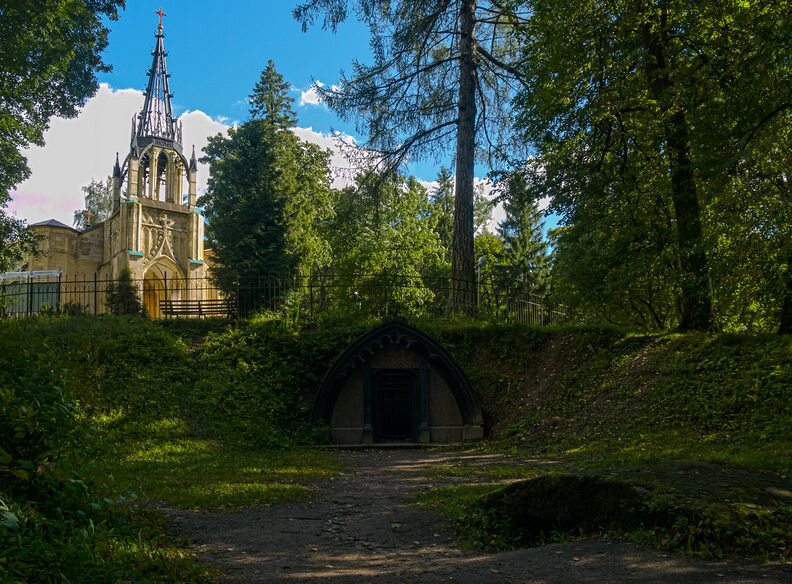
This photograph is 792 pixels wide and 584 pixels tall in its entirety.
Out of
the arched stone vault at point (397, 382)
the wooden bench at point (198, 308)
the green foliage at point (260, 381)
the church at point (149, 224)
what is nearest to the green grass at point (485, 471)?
the arched stone vault at point (397, 382)

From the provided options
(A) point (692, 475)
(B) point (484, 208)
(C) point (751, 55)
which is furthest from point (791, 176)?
(B) point (484, 208)

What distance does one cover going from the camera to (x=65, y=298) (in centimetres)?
3278

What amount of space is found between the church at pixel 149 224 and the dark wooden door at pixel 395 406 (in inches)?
1066

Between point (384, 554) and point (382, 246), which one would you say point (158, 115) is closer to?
point (382, 246)

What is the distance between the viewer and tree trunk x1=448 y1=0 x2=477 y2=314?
20.5 metres

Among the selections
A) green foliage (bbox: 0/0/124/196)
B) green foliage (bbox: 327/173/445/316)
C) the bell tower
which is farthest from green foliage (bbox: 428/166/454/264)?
green foliage (bbox: 0/0/124/196)

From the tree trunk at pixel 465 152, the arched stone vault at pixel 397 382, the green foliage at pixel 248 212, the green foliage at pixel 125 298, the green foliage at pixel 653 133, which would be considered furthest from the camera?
the green foliage at pixel 248 212

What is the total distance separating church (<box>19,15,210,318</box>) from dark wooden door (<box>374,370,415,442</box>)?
2707 centimetres

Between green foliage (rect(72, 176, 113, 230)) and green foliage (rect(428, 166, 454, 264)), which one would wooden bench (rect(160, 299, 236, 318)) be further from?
green foliage (rect(72, 176, 113, 230))

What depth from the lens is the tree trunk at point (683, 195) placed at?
13147 millimetres

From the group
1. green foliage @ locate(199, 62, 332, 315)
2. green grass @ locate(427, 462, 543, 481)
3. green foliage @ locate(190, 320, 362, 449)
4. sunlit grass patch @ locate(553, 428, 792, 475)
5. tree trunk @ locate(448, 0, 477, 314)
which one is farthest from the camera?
green foliage @ locate(199, 62, 332, 315)

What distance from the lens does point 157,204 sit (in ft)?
141

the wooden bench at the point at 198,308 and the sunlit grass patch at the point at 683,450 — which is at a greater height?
the wooden bench at the point at 198,308

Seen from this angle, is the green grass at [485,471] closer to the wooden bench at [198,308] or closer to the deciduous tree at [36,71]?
the wooden bench at [198,308]
